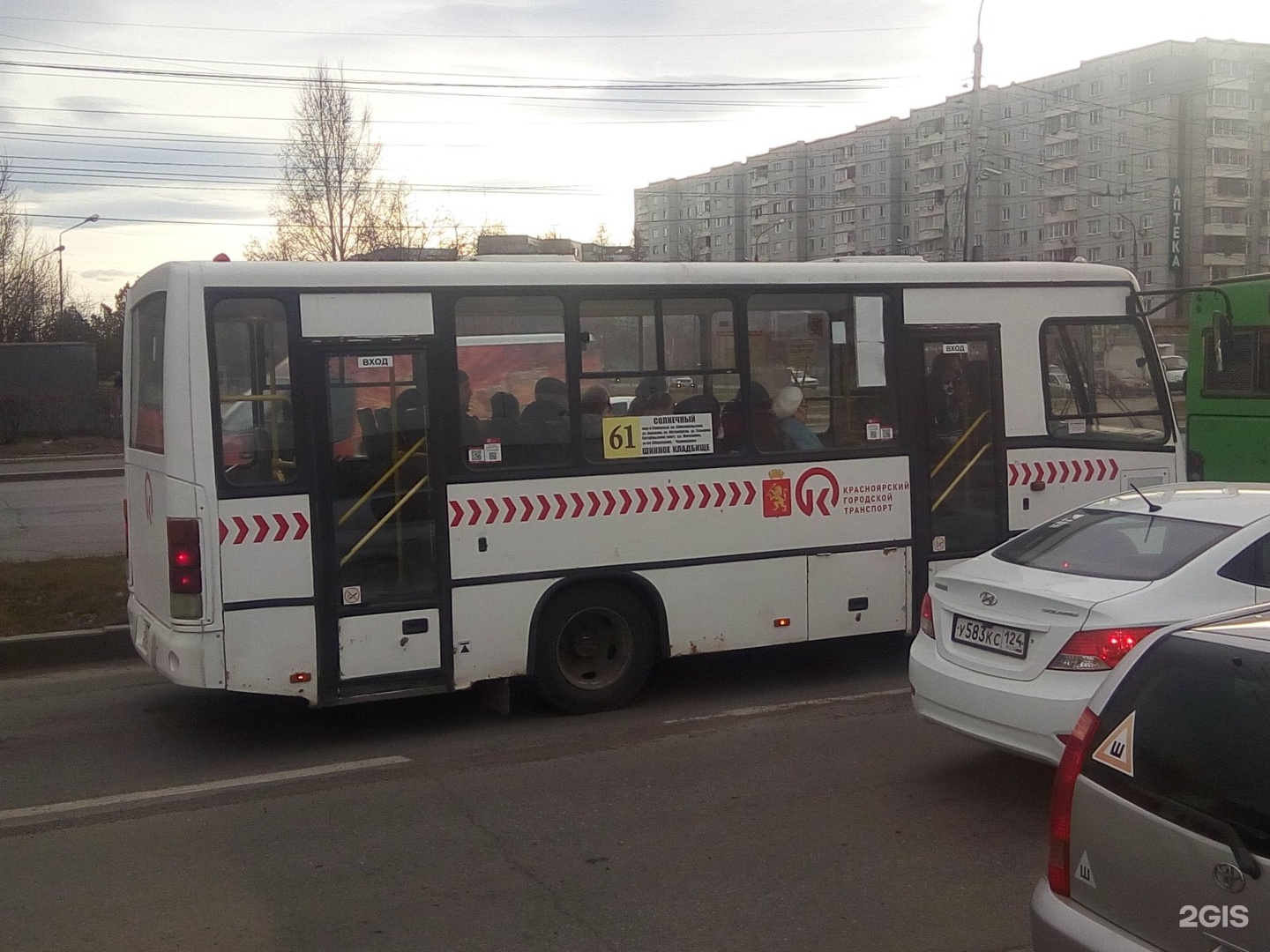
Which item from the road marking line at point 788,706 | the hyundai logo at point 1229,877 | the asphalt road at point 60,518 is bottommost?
the road marking line at point 788,706

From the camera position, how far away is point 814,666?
9180 millimetres

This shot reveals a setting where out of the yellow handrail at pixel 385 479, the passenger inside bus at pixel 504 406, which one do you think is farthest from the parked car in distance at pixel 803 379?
the yellow handrail at pixel 385 479

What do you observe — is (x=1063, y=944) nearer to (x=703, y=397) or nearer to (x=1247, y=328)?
(x=703, y=397)

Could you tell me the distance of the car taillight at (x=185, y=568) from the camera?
6.76 meters

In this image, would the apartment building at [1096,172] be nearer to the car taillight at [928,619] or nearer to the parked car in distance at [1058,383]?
the parked car in distance at [1058,383]

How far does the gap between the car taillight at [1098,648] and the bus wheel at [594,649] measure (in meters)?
3.03

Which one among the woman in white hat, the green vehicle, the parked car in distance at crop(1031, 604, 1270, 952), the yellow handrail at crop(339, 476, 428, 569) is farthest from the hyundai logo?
the green vehicle

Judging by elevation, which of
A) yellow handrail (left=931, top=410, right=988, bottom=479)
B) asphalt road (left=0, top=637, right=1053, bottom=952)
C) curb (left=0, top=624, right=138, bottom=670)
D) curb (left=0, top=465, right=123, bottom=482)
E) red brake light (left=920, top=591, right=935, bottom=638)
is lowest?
asphalt road (left=0, top=637, right=1053, bottom=952)

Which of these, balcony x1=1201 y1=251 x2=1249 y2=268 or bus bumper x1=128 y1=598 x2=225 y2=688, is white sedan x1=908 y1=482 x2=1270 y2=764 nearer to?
bus bumper x1=128 y1=598 x2=225 y2=688

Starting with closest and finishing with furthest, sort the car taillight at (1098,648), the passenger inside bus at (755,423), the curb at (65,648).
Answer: the car taillight at (1098,648) → the passenger inside bus at (755,423) → the curb at (65,648)

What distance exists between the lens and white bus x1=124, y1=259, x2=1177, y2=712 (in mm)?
6934

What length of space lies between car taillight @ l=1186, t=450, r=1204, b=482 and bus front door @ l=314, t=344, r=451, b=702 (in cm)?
1024

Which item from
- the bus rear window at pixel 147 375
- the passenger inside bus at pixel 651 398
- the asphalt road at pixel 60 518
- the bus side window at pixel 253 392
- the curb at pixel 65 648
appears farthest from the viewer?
the asphalt road at pixel 60 518

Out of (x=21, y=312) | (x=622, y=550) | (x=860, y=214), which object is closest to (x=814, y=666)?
(x=622, y=550)
